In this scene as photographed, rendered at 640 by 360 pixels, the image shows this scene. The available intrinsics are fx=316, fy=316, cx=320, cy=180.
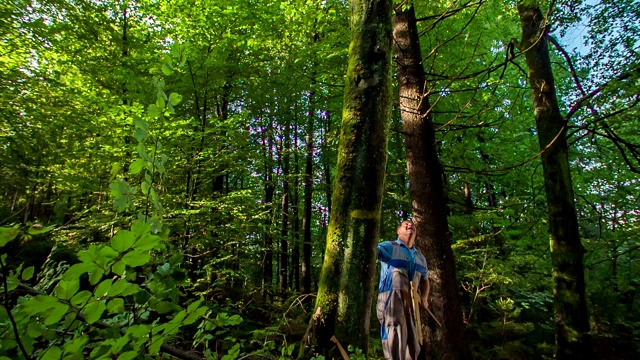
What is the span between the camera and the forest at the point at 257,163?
879mm

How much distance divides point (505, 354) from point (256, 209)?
21.0 feet

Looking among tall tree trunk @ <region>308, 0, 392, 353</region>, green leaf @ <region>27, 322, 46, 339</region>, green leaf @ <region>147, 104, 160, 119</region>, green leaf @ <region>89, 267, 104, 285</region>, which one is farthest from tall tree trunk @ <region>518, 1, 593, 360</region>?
green leaf @ <region>27, 322, 46, 339</region>

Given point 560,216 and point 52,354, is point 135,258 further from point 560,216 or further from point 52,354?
point 560,216

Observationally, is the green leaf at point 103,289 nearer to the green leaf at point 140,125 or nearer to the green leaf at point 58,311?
the green leaf at point 58,311

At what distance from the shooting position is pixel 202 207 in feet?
19.2

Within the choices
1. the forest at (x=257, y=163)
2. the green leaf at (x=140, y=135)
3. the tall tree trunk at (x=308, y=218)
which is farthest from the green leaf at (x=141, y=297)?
the tall tree trunk at (x=308, y=218)

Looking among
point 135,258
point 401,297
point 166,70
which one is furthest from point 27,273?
point 401,297

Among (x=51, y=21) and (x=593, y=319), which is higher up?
(x=51, y=21)

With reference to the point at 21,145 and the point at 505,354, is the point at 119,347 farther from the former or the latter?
the point at 505,354

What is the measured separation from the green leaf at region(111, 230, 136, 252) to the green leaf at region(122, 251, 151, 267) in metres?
0.02

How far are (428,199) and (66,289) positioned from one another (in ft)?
12.7

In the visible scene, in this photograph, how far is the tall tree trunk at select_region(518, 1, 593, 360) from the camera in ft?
15.9

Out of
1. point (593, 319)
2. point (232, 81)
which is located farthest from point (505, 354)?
point (232, 81)

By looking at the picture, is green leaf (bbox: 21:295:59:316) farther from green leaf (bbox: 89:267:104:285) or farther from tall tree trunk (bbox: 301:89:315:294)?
tall tree trunk (bbox: 301:89:315:294)
